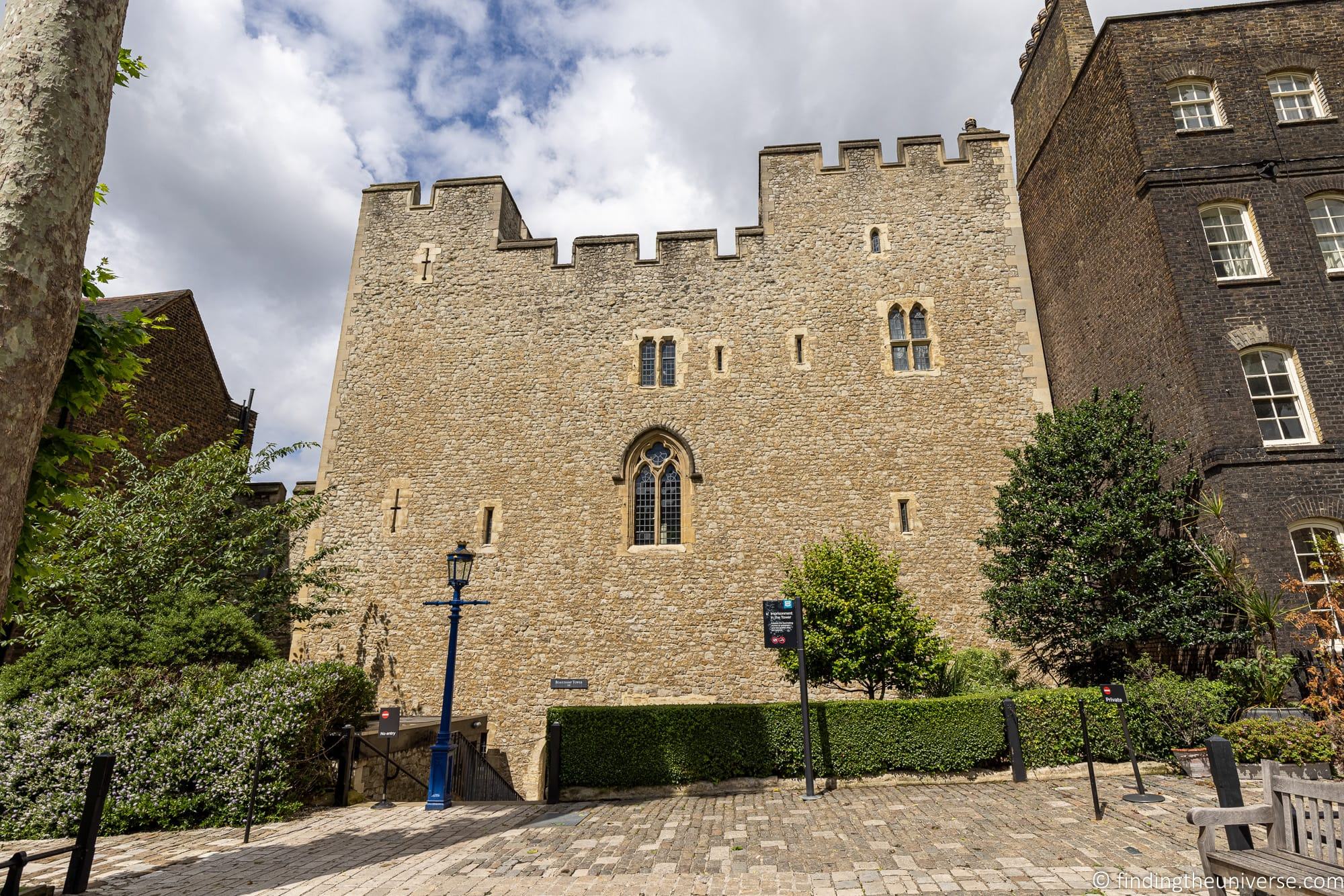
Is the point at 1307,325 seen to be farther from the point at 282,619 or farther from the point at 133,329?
the point at 282,619

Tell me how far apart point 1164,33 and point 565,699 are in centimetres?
1733

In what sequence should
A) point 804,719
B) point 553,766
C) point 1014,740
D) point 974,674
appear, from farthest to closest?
point 974,674, point 553,766, point 1014,740, point 804,719

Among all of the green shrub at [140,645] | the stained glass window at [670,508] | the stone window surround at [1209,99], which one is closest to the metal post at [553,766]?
the green shrub at [140,645]

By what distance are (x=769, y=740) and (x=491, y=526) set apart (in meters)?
7.69

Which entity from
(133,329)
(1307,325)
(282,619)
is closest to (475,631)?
(282,619)

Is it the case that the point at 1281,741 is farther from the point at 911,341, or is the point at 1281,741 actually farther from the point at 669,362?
the point at 669,362

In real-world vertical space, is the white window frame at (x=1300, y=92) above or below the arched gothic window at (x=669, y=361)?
above

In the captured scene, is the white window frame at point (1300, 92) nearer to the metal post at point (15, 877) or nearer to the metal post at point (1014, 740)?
the metal post at point (1014, 740)

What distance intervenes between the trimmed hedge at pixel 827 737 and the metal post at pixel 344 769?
2.82 meters

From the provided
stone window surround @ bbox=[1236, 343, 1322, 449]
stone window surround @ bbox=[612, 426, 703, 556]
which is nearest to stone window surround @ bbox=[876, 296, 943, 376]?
stone window surround @ bbox=[612, 426, 703, 556]

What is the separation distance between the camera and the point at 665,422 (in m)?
14.9

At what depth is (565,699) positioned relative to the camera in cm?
1356

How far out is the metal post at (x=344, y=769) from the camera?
9.30 meters

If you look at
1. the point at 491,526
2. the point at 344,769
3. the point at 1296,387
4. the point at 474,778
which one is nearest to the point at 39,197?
the point at 344,769
